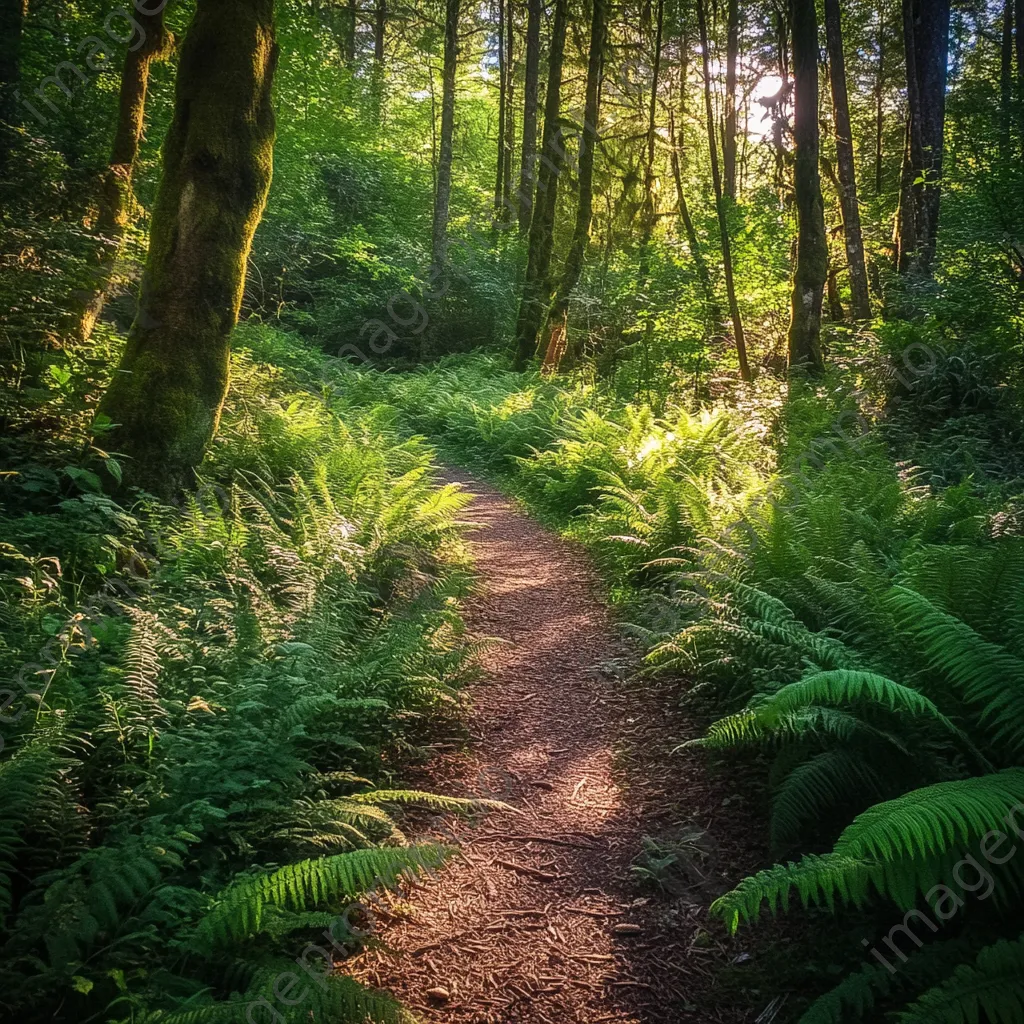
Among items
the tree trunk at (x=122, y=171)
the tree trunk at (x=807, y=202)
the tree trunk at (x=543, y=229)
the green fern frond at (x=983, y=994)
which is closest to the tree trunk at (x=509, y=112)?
the tree trunk at (x=543, y=229)

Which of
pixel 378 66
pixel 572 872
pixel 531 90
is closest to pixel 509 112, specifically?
pixel 378 66

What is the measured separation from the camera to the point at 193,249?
19.1 ft

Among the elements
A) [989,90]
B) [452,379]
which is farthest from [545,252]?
[989,90]

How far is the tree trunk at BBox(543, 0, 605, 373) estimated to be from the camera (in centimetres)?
1501

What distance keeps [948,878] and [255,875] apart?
2.36 m

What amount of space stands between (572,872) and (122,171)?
809cm

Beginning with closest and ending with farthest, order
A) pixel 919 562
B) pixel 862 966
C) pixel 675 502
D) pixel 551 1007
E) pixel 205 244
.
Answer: pixel 862 966
pixel 551 1007
pixel 919 562
pixel 205 244
pixel 675 502

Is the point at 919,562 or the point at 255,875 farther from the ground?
the point at 919,562

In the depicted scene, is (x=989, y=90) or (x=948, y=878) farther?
→ (x=989, y=90)

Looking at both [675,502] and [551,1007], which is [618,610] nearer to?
[675,502]

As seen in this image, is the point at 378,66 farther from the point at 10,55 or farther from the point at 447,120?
the point at 10,55

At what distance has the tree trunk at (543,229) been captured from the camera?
16156mm

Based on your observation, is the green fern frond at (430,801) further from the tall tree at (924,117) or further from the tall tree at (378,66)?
the tall tree at (378,66)

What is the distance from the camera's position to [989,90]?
9406 mm
